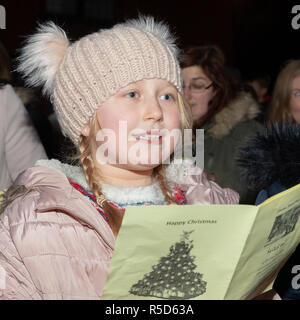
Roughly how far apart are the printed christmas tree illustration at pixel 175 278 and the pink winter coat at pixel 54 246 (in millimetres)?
197

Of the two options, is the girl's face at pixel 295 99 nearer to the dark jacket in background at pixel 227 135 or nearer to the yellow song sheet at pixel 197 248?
the dark jacket in background at pixel 227 135

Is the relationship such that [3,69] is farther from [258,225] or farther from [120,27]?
[258,225]

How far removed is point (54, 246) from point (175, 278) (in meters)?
0.33

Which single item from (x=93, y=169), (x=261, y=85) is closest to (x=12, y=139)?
(x=93, y=169)

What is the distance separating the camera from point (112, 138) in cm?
134

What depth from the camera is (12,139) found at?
2223 millimetres

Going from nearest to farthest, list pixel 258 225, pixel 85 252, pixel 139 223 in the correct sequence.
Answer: pixel 139 223 → pixel 258 225 → pixel 85 252

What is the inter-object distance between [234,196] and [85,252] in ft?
2.21

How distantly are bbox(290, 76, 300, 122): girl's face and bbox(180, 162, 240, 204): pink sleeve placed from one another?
1176mm

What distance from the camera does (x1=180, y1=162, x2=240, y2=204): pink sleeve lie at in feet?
5.16

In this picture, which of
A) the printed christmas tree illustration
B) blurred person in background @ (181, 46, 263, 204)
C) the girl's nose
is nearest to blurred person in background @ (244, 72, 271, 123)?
blurred person in background @ (181, 46, 263, 204)

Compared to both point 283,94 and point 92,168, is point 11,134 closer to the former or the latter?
point 92,168

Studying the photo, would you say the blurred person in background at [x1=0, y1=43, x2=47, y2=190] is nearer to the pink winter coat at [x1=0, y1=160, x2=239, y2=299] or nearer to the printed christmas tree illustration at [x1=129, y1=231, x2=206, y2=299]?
the pink winter coat at [x1=0, y1=160, x2=239, y2=299]
